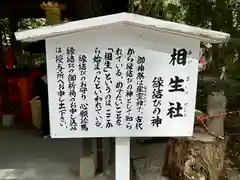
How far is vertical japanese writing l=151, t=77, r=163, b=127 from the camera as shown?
2.44m

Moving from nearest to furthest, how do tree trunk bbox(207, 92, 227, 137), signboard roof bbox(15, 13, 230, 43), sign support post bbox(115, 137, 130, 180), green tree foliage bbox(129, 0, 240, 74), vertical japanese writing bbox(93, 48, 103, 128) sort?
signboard roof bbox(15, 13, 230, 43), vertical japanese writing bbox(93, 48, 103, 128), sign support post bbox(115, 137, 130, 180), tree trunk bbox(207, 92, 227, 137), green tree foliage bbox(129, 0, 240, 74)

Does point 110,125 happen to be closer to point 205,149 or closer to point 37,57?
point 205,149

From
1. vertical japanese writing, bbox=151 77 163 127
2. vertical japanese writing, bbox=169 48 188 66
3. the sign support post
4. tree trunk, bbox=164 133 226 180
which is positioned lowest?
tree trunk, bbox=164 133 226 180

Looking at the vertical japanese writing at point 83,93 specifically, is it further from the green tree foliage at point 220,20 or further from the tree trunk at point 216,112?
the green tree foliage at point 220,20

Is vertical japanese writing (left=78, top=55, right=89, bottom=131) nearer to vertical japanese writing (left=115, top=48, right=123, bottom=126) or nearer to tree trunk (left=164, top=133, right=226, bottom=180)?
vertical japanese writing (left=115, top=48, right=123, bottom=126)

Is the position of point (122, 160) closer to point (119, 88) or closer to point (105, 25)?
point (119, 88)

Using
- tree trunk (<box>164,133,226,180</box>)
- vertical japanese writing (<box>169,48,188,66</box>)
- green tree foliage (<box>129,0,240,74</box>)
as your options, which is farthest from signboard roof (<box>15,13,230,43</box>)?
green tree foliage (<box>129,0,240,74</box>)

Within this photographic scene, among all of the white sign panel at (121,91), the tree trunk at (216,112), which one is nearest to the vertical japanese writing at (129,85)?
the white sign panel at (121,91)

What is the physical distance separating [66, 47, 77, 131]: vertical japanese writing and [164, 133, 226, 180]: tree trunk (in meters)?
1.49

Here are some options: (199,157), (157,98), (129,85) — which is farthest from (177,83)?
(199,157)

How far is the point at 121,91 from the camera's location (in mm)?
2445

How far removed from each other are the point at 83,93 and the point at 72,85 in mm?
97

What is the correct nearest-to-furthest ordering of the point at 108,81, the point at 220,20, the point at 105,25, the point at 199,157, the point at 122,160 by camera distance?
the point at 105,25, the point at 108,81, the point at 122,160, the point at 199,157, the point at 220,20

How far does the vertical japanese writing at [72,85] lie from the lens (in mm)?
2406
